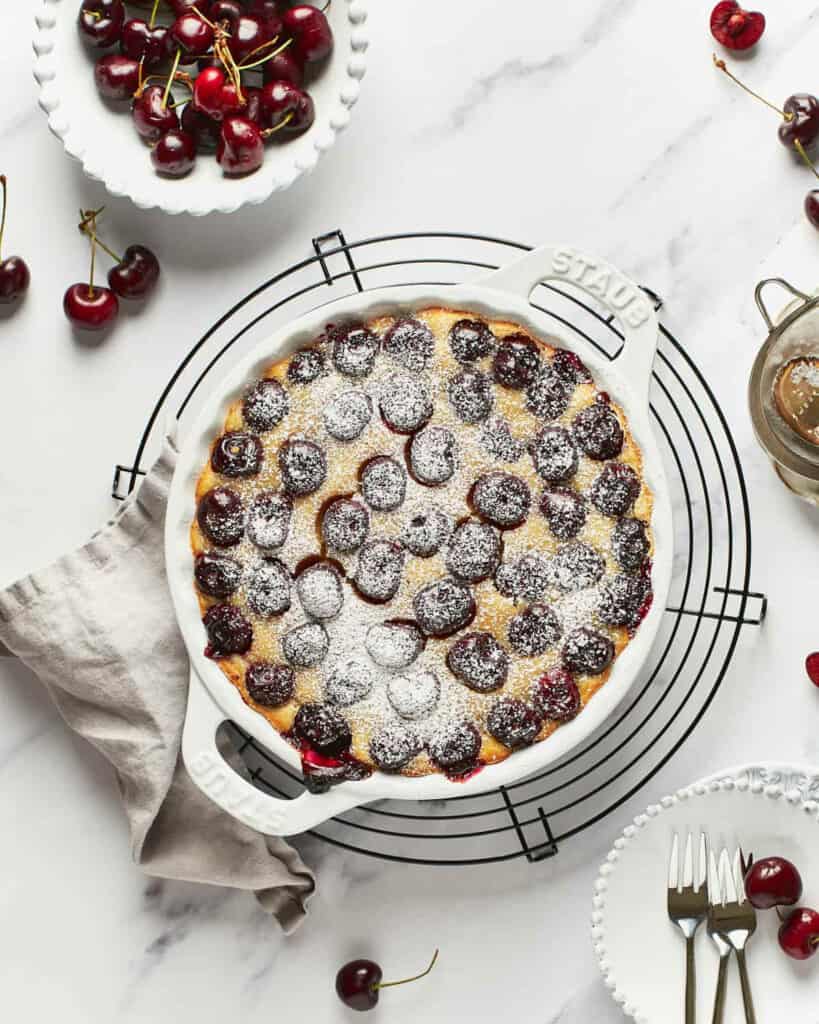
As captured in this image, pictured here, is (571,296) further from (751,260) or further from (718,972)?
(718,972)

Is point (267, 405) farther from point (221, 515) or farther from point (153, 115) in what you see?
point (153, 115)

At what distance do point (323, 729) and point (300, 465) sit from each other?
52 centimetres

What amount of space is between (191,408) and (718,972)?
164 centimetres

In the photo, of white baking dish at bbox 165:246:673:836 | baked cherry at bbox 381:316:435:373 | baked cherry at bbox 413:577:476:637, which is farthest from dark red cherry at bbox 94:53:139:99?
baked cherry at bbox 413:577:476:637

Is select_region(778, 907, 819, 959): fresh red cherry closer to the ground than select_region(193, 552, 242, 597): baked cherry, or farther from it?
closer to the ground

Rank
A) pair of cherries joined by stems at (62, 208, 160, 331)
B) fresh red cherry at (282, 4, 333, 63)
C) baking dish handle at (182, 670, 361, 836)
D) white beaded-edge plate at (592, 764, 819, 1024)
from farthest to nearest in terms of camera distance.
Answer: pair of cherries joined by stems at (62, 208, 160, 331) → fresh red cherry at (282, 4, 333, 63) → white beaded-edge plate at (592, 764, 819, 1024) → baking dish handle at (182, 670, 361, 836)

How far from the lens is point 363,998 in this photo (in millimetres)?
2688

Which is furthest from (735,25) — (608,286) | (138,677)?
(138,677)

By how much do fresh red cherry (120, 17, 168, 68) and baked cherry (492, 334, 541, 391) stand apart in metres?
0.99

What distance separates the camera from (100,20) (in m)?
2.63

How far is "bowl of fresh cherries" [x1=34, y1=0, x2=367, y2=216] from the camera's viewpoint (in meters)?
2.60

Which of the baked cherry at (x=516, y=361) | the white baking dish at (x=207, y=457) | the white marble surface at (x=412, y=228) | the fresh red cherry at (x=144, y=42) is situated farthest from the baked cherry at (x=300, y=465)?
the fresh red cherry at (x=144, y=42)

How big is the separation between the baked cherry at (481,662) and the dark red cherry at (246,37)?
132 centimetres

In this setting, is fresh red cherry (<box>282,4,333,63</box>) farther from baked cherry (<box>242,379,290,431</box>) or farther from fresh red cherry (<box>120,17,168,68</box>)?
baked cherry (<box>242,379,290,431</box>)
